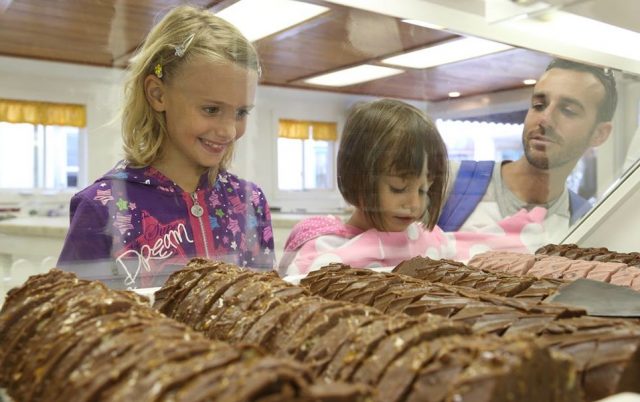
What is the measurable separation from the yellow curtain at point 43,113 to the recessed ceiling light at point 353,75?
30.9 inches

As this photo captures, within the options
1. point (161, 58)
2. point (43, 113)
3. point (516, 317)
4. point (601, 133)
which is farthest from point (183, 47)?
point (601, 133)

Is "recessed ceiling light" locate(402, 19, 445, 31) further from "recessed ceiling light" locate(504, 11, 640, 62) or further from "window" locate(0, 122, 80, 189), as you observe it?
"window" locate(0, 122, 80, 189)

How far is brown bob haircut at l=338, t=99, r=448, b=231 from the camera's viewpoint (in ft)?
7.27

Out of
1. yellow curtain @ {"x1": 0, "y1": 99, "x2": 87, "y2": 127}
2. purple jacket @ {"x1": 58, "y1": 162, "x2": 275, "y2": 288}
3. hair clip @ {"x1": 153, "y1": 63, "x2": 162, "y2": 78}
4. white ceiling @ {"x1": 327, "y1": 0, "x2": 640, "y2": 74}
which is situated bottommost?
purple jacket @ {"x1": 58, "y1": 162, "x2": 275, "y2": 288}

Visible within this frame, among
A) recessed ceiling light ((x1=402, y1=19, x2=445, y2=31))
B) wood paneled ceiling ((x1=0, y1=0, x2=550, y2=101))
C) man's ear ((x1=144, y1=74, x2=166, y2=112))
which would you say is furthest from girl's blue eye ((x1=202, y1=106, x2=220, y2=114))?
recessed ceiling light ((x1=402, y1=19, x2=445, y2=31))

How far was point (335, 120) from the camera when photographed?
2203mm

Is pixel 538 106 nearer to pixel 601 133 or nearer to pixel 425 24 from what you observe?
pixel 601 133

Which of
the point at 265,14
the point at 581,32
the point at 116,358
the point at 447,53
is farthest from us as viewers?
the point at 581,32

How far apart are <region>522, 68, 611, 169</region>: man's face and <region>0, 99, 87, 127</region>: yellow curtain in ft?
6.16

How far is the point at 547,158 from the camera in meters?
2.77

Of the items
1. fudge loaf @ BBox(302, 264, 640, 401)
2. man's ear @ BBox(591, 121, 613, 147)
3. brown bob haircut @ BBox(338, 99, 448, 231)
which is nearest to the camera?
fudge loaf @ BBox(302, 264, 640, 401)

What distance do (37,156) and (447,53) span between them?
5.05ft

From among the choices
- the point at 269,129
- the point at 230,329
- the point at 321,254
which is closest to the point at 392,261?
the point at 321,254

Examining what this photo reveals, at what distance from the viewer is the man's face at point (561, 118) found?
2648mm
